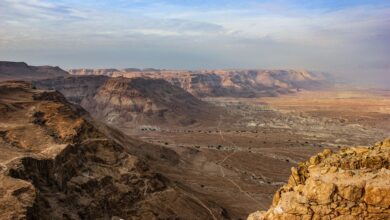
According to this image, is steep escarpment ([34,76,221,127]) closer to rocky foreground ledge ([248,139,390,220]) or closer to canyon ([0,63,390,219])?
canyon ([0,63,390,219])

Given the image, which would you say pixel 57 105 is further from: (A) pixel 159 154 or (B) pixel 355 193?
(B) pixel 355 193

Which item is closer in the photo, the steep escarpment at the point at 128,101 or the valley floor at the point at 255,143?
the valley floor at the point at 255,143

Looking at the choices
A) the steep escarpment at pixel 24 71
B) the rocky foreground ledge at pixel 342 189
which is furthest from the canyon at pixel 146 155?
the steep escarpment at pixel 24 71

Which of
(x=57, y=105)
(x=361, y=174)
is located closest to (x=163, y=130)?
(x=57, y=105)

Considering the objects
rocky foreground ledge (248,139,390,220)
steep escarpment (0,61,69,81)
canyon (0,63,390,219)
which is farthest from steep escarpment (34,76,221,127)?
rocky foreground ledge (248,139,390,220)

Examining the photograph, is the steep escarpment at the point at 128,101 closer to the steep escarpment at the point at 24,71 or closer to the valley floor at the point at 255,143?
the valley floor at the point at 255,143

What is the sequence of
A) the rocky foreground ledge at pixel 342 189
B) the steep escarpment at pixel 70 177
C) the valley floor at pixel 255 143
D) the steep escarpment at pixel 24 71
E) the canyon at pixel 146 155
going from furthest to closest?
1. the steep escarpment at pixel 24 71
2. the valley floor at pixel 255 143
3. the canyon at pixel 146 155
4. the steep escarpment at pixel 70 177
5. the rocky foreground ledge at pixel 342 189
